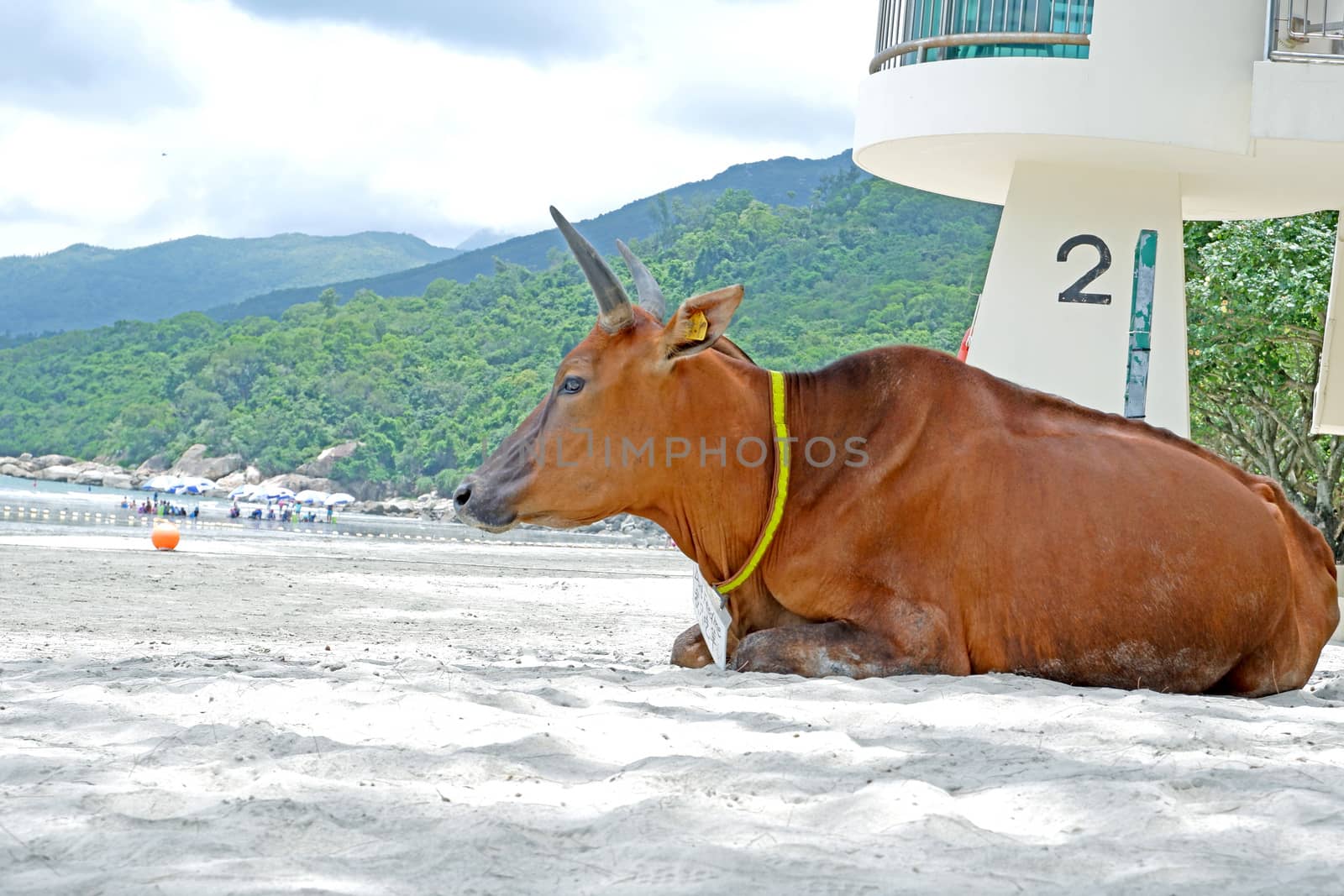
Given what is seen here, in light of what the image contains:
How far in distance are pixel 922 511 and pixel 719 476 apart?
746mm

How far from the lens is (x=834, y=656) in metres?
4.72

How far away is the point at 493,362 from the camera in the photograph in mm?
100312

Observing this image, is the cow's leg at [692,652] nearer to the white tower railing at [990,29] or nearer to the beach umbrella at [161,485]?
the white tower railing at [990,29]

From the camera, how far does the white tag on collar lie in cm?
518

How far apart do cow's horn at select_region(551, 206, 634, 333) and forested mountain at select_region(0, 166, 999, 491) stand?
207 feet

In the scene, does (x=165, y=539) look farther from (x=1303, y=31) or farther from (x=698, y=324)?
(x=698, y=324)

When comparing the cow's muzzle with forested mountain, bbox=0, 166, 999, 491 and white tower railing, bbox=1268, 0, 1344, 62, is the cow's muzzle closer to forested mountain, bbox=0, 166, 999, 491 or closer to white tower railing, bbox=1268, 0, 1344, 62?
white tower railing, bbox=1268, 0, 1344, 62

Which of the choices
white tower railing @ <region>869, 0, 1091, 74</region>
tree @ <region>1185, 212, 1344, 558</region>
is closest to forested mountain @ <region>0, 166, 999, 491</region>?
tree @ <region>1185, 212, 1344, 558</region>

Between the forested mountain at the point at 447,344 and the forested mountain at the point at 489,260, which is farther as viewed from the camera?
the forested mountain at the point at 489,260

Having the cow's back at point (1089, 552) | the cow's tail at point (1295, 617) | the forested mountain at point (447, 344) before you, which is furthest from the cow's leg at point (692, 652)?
the forested mountain at point (447, 344)

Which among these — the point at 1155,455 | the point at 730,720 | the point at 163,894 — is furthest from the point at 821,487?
the point at 163,894

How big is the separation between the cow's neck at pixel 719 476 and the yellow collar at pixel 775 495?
32 millimetres

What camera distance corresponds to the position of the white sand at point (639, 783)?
2381 millimetres

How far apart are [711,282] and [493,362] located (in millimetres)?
16867
